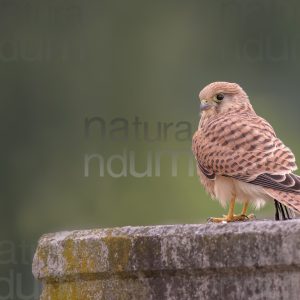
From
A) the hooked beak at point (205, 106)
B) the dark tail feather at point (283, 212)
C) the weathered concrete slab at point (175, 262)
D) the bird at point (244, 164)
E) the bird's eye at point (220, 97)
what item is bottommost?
the weathered concrete slab at point (175, 262)

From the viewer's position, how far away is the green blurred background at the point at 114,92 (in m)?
24.8

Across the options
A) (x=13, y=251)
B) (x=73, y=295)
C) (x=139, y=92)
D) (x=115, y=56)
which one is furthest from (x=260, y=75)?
(x=73, y=295)

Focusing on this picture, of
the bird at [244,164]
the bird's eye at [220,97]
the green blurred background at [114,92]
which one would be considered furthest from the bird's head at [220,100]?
the green blurred background at [114,92]

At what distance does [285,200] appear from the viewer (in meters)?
6.02

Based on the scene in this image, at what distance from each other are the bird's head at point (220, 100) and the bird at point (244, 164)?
0.16 metres

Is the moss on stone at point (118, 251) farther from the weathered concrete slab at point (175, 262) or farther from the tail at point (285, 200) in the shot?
the tail at point (285, 200)

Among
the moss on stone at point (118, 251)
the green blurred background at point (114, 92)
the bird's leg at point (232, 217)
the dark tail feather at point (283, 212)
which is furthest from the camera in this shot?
the green blurred background at point (114, 92)

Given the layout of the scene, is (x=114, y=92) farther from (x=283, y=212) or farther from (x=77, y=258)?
(x=77, y=258)

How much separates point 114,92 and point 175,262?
28.0 meters

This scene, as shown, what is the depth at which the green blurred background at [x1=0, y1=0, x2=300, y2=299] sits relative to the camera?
24.8 meters

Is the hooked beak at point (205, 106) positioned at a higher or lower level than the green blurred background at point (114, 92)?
lower

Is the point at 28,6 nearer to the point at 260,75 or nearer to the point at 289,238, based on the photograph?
the point at 260,75

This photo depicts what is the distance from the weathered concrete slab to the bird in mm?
1416

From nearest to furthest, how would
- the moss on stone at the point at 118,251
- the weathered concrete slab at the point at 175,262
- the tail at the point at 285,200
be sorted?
1. the weathered concrete slab at the point at 175,262
2. the moss on stone at the point at 118,251
3. the tail at the point at 285,200
